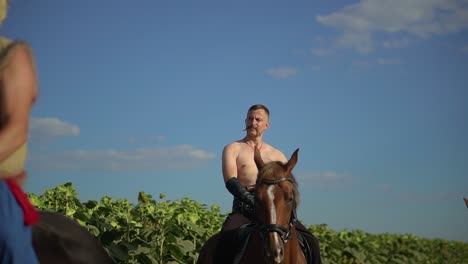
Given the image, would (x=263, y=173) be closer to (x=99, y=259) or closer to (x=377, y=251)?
(x=99, y=259)

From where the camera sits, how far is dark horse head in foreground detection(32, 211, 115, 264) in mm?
4508

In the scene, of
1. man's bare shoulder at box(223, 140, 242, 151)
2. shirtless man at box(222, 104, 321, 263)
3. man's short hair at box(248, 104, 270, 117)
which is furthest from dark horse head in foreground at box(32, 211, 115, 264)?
man's short hair at box(248, 104, 270, 117)

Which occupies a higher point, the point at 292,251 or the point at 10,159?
the point at 292,251

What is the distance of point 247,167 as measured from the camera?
740 cm

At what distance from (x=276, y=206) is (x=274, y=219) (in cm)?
13

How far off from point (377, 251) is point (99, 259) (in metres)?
16.7

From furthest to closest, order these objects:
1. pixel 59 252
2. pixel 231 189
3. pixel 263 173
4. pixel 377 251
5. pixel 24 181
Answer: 1. pixel 377 251
2. pixel 231 189
3. pixel 263 173
4. pixel 59 252
5. pixel 24 181

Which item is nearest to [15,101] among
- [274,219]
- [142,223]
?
[274,219]

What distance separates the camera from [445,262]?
29125 mm

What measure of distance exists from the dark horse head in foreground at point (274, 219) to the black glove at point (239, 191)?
9.8 inches

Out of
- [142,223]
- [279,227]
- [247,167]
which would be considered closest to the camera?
[279,227]

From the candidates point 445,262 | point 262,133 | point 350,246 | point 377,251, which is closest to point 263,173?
point 262,133

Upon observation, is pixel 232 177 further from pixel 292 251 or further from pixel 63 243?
pixel 63 243

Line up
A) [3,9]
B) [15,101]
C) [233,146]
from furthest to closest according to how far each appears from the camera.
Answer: [233,146]
[3,9]
[15,101]
